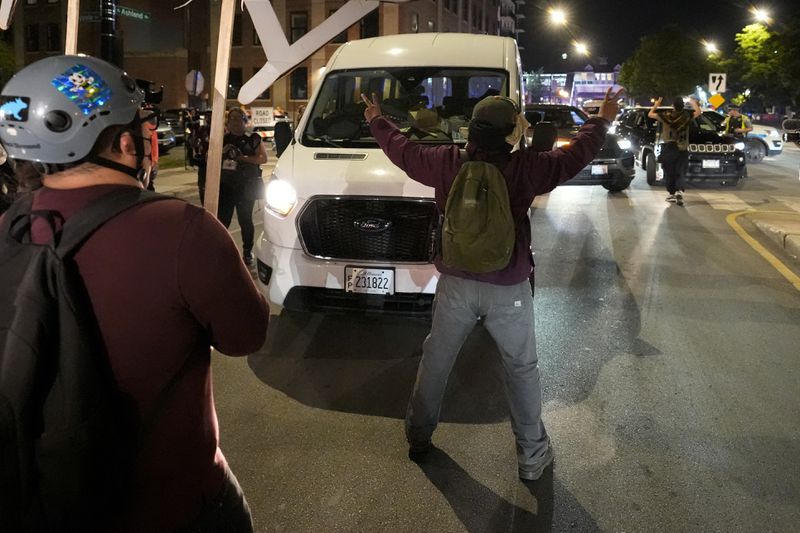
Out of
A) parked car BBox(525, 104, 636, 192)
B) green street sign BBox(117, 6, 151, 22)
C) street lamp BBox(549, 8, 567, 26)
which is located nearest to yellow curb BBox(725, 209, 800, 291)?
parked car BBox(525, 104, 636, 192)

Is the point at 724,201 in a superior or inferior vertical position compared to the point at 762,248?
superior

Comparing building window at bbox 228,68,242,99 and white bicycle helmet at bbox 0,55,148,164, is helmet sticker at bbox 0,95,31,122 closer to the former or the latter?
white bicycle helmet at bbox 0,55,148,164

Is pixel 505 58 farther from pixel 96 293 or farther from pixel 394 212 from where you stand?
pixel 96 293

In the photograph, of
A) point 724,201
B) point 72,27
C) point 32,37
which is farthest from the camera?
point 32,37

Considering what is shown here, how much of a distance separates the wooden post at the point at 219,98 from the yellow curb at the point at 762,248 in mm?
6112

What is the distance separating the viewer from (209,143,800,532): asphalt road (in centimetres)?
329

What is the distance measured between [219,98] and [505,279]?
96.3 inches

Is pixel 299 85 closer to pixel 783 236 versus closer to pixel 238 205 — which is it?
pixel 238 205

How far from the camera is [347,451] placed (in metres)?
3.86

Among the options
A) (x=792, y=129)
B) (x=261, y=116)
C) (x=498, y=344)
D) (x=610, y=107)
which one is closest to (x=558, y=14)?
(x=261, y=116)

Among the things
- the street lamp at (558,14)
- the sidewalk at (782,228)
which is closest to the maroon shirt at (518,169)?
the sidewalk at (782,228)

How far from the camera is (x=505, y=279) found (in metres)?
3.37

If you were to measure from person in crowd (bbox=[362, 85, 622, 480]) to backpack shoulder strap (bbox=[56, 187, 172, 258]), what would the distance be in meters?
2.09

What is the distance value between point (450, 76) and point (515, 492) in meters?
4.04
